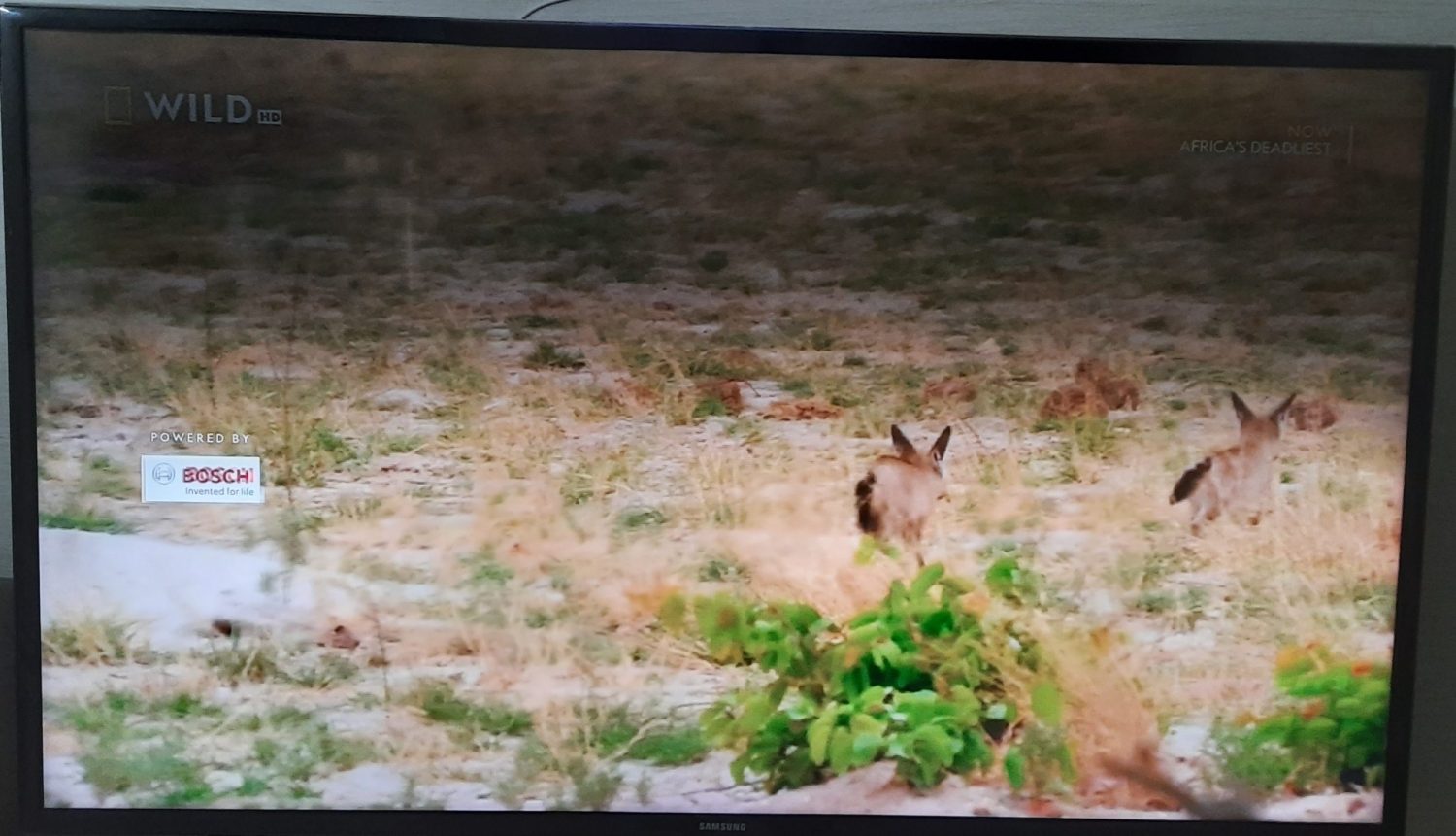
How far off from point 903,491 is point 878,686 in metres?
0.25

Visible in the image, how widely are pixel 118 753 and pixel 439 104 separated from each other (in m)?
0.88

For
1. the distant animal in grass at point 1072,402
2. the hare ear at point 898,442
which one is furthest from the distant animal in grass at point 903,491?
the distant animal in grass at point 1072,402

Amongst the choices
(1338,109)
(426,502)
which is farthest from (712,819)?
(1338,109)

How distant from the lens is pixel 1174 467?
1.33 meters

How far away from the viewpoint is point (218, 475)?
4.24 ft

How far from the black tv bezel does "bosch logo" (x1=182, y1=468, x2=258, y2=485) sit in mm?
181

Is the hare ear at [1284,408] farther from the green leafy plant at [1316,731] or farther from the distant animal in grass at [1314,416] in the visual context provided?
the green leafy plant at [1316,731]

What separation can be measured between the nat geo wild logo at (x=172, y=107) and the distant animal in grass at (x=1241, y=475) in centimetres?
123

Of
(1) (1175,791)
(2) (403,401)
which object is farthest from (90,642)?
(1) (1175,791)

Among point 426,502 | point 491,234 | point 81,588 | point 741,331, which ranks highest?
point 491,234

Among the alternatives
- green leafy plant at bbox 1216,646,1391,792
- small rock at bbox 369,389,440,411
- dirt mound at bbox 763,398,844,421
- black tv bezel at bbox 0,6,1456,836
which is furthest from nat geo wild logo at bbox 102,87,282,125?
green leafy plant at bbox 1216,646,1391,792

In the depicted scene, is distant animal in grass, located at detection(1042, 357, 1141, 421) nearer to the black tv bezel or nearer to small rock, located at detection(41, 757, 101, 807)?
the black tv bezel

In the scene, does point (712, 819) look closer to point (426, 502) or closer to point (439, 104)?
point (426, 502)

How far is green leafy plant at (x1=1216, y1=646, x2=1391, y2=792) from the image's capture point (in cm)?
135
